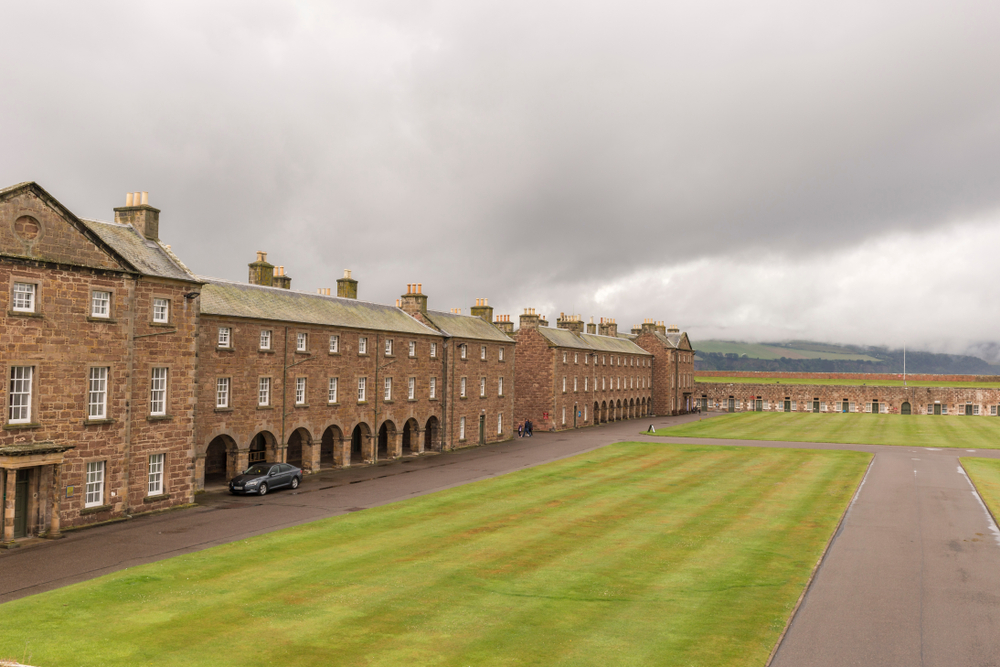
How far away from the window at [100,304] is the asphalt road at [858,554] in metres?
8.43

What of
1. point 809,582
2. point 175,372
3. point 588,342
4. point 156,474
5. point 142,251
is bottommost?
point 809,582

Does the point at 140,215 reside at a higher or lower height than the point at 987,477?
higher

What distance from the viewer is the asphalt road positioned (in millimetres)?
14906

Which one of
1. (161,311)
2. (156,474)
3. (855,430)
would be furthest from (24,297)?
(855,430)

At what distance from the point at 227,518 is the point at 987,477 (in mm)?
42211

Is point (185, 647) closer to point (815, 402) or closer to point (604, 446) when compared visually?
point (604, 446)

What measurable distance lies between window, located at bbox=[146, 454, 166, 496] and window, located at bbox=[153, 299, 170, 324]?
5.92 meters

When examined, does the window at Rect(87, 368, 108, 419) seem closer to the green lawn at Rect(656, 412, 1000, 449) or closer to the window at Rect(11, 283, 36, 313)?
the window at Rect(11, 283, 36, 313)

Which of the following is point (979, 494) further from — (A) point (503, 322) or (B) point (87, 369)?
(A) point (503, 322)

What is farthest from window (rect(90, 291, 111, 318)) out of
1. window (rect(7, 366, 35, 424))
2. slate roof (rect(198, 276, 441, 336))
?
slate roof (rect(198, 276, 441, 336))

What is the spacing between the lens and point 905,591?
1845 centimetres

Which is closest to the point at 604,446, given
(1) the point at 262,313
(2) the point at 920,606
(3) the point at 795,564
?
(1) the point at 262,313

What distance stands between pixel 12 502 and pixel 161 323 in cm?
900

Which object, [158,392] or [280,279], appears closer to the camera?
[158,392]
